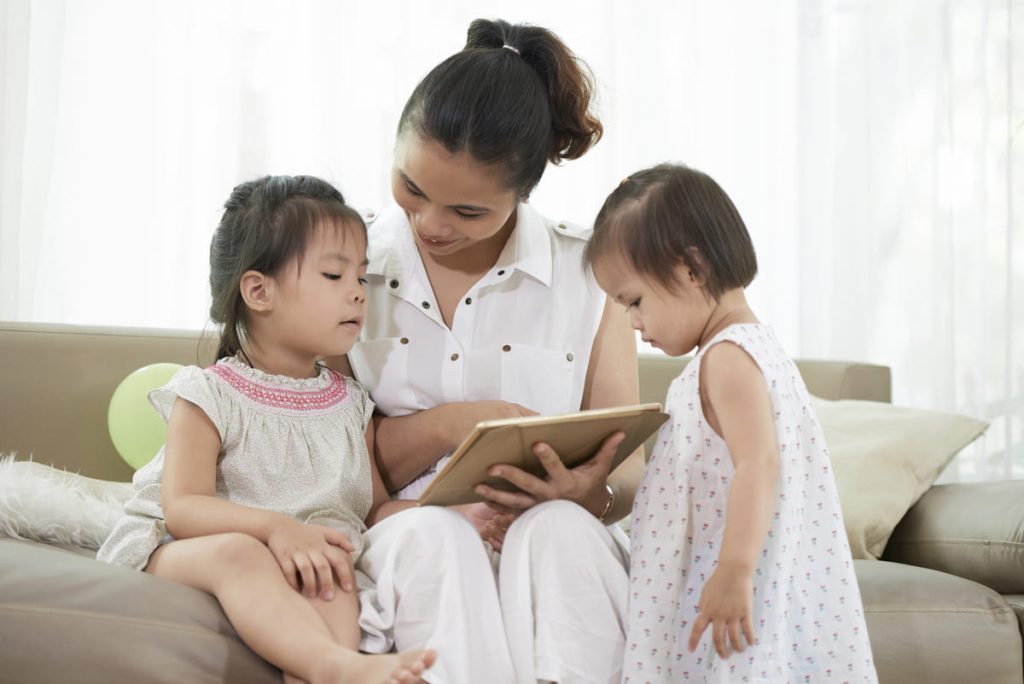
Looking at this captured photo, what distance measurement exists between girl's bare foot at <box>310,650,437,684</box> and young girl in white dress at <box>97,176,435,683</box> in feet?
0.19

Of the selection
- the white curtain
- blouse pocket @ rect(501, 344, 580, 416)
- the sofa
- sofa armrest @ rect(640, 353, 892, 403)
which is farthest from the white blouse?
the white curtain

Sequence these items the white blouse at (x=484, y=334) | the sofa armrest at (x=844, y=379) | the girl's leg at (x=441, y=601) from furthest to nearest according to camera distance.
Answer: the sofa armrest at (x=844, y=379)
the white blouse at (x=484, y=334)
the girl's leg at (x=441, y=601)

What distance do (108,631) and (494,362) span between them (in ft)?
2.42

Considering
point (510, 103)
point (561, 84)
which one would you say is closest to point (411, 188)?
point (510, 103)

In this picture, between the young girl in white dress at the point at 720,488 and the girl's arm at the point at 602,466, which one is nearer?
the young girl in white dress at the point at 720,488

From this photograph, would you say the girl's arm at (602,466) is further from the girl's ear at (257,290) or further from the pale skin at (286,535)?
the girl's ear at (257,290)

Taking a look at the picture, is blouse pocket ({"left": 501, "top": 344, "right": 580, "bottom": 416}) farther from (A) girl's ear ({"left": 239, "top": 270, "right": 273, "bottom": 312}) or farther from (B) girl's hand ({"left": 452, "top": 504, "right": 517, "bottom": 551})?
(A) girl's ear ({"left": 239, "top": 270, "right": 273, "bottom": 312})

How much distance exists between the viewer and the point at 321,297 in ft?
5.24

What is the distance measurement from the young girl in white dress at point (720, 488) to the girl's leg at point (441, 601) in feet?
0.58

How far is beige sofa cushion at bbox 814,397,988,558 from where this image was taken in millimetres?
1959

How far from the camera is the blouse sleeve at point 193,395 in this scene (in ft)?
4.94

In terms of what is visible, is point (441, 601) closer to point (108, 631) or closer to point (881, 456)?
point (108, 631)

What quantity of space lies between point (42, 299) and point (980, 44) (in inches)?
111

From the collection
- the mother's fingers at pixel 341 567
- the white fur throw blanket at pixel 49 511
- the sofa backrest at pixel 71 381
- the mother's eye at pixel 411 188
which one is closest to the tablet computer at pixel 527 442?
the mother's fingers at pixel 341 567
